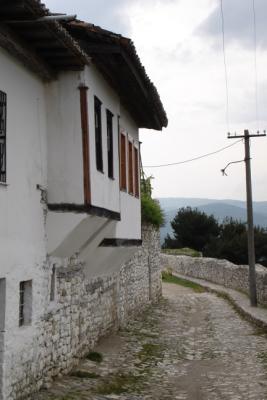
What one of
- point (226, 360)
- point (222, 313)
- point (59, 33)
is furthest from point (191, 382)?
point (222, 313)

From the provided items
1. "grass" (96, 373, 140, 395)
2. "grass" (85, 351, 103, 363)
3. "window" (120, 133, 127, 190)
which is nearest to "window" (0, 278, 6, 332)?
"grass" (96, 373, 140, 395)

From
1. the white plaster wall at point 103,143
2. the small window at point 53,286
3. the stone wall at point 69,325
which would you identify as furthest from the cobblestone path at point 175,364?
the white plaster wall at point 103,143

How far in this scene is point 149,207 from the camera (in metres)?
23.3

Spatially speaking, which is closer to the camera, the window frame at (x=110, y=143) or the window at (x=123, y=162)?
the window frame at (x=110, y=143)

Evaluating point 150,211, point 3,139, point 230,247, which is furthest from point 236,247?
point 3,139

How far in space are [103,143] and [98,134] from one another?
342mm

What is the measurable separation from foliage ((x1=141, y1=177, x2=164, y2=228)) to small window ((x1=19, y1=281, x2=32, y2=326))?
45.9ft

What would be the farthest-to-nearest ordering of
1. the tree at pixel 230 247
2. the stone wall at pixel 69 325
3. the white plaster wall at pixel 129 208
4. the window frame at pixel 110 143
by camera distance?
the tree at pixel 230 247 < the white plaster wall at pixel 129 208 < the window frame at pixel 110 143 < the stone wall at pixel 69 325

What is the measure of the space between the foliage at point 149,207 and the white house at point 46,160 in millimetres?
11097

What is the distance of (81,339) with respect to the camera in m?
12.1

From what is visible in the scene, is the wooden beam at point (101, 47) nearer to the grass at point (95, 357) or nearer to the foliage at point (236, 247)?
the grass at point (95, 357)

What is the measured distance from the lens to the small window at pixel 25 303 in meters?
9.07

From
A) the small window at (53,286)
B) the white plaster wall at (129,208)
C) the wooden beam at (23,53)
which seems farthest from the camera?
the white plaster wall at (129,208)

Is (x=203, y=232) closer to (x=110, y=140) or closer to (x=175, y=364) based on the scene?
(x=175, y=364)
